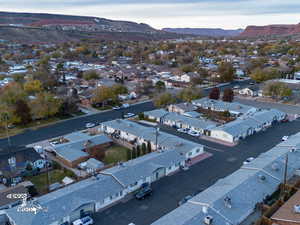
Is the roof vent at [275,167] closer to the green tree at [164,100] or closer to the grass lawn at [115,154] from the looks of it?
the grass lawn at [115,154]

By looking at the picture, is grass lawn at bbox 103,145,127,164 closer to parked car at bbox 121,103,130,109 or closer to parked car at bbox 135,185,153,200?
parked car at bbox 135,185,153,200

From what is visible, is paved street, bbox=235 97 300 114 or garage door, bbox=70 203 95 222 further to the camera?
paved street, bbox=235 97 300 114

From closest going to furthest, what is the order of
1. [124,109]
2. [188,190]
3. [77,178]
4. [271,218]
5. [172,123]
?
[271,218]
[188,190]
[77,178]
[172,123]
[124,109]

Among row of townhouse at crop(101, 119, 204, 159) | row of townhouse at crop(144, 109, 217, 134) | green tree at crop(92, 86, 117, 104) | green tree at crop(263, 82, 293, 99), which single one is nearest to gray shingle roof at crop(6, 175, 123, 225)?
row of townhouse at crop(101, 119, 204, 159)

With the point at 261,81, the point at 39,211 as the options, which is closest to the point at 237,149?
the point at 39,211

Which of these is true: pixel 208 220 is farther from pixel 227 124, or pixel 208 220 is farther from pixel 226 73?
pixel 226 73

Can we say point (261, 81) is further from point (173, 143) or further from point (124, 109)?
point (173, 143)
